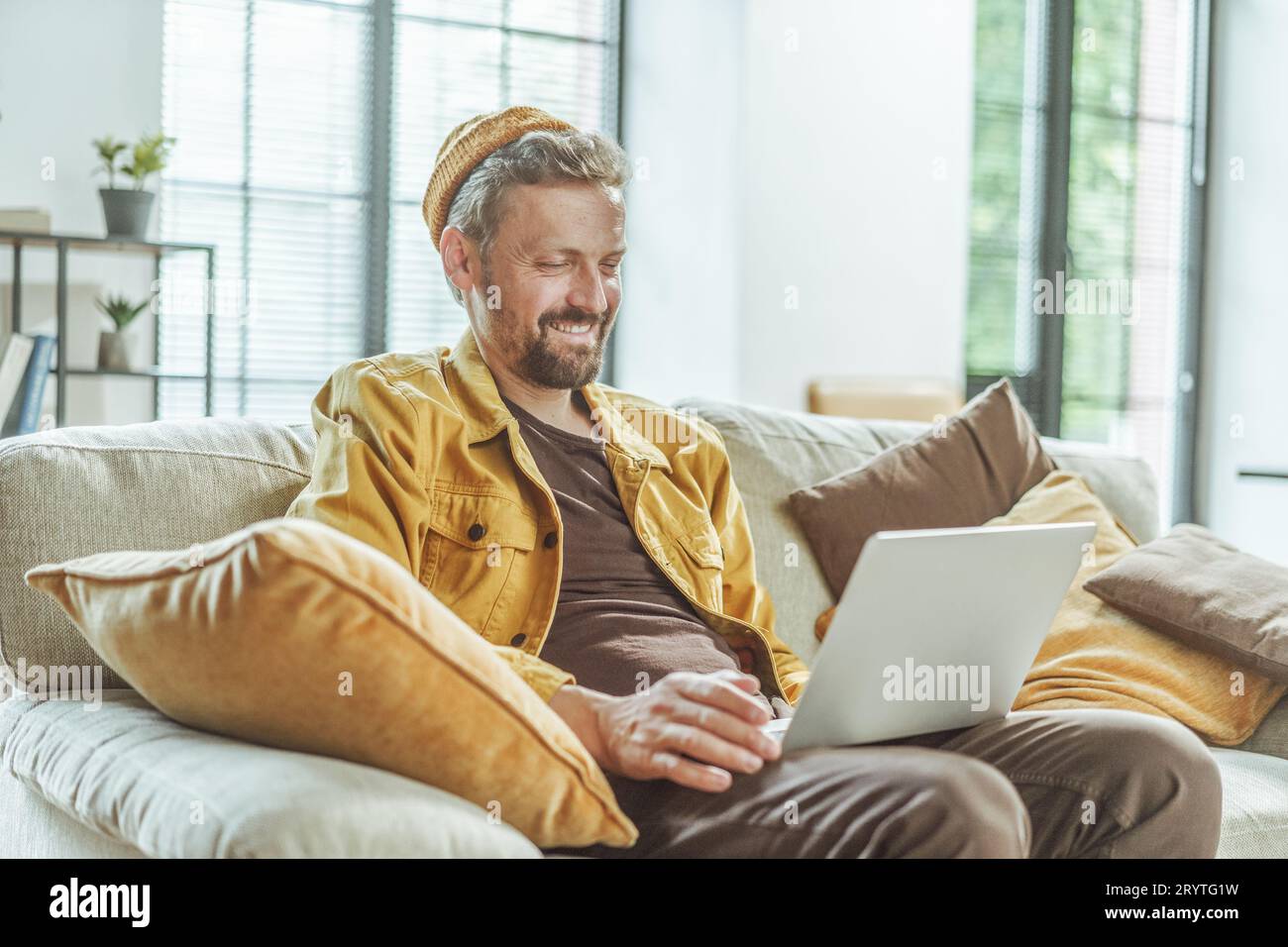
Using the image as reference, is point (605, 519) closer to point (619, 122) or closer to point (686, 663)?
point (686, 663)

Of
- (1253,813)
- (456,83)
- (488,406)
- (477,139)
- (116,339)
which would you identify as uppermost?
(456,83)

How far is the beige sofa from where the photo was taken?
97cm

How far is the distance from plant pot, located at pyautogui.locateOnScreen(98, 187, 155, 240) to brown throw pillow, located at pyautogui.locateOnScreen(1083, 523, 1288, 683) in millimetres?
2472

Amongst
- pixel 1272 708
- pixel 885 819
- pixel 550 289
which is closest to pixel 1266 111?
pixel 1272 708

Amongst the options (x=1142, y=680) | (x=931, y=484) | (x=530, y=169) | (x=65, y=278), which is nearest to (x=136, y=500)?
(x=530, y=169)

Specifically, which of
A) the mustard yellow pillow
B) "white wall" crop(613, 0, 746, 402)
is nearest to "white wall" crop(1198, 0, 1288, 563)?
"white wall" crop(613, 0, 746, 402)

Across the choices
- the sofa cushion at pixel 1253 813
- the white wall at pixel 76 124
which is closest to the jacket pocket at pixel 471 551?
the sofa cushion at pixel 1253 813

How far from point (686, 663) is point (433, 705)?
55cm

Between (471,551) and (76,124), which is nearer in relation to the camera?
(471,551)

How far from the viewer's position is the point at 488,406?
1.61 meters

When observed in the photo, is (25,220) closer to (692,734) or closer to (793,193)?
(793,193)

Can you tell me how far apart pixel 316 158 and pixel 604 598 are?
2.73 meters

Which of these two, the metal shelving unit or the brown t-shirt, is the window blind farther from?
the brown t-shirt
